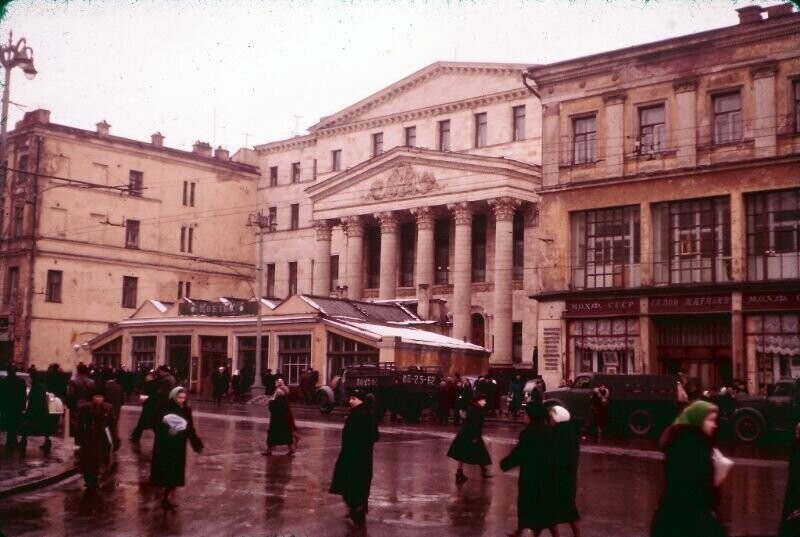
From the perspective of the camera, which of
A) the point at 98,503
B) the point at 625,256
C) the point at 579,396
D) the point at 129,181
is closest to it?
the point at 98,503

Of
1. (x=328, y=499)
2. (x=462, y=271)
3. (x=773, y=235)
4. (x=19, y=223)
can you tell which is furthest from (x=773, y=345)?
(x=19, y=223)

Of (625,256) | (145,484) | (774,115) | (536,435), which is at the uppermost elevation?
(774,115)

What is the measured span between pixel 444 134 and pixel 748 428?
38193 millimetres

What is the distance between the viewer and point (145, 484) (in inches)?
585

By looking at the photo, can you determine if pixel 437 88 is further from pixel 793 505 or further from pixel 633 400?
pixel 793 505

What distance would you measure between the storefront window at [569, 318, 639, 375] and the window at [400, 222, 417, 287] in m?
23.7

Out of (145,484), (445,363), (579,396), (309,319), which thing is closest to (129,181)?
(309,319)

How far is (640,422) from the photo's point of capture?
2753 centimetres

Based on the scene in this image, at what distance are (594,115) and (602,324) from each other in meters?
8.46

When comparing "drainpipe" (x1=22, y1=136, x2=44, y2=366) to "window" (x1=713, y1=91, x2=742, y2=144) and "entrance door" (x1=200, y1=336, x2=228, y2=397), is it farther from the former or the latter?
"window" (x1=713, y1=91, x2=742, y2=144)

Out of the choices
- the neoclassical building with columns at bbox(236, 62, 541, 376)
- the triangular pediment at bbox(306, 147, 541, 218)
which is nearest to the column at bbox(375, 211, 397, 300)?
the neoclassical building with columns at bbox(236, 62, 541, 376)

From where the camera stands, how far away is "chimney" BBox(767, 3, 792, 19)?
32.9 metres

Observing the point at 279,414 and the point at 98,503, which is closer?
the point at 98,503

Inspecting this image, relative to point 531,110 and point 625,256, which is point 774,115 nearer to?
point 625,256
